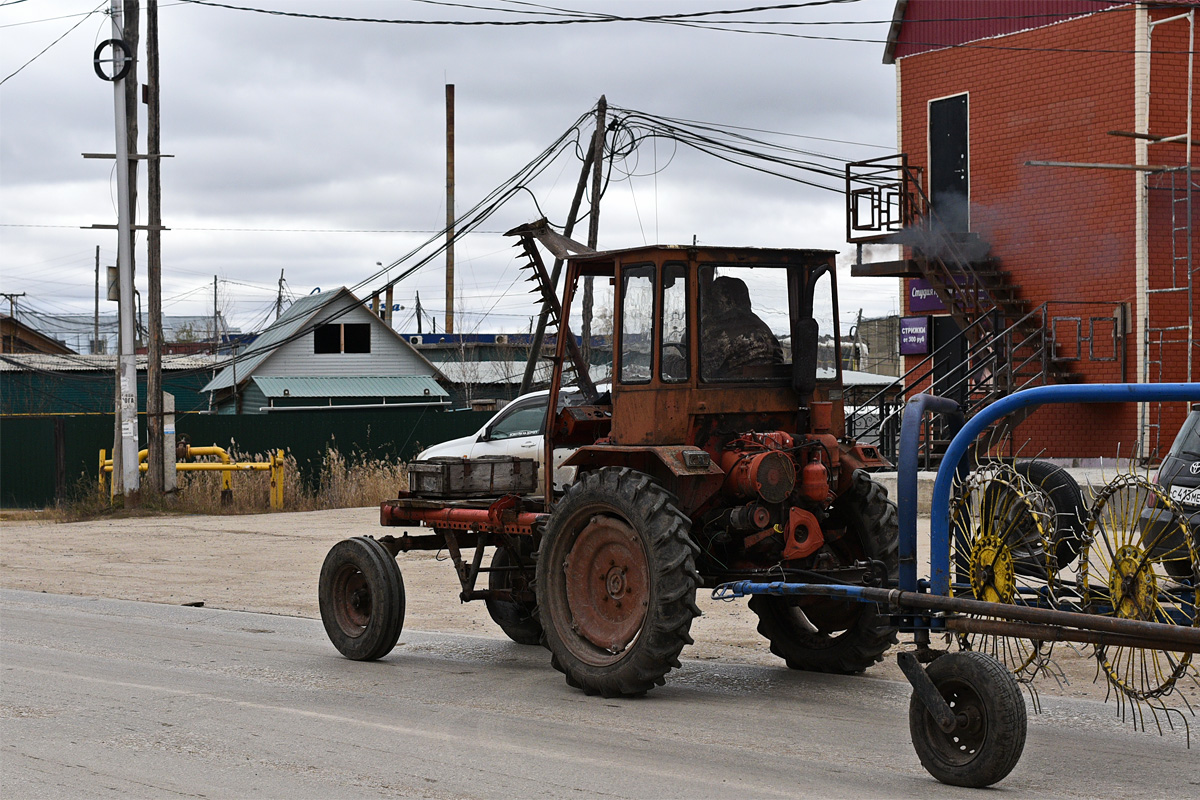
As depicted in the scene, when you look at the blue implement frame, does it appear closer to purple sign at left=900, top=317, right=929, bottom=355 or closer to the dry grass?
the dry grass

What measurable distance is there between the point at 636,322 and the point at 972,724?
3.73m

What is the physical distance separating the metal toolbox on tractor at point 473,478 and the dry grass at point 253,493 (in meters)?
16.3

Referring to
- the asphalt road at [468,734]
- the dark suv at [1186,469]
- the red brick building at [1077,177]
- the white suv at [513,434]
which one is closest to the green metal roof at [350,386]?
the red brick building at [1077,177]

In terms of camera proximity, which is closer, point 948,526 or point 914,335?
point 948,526

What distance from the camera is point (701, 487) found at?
29.2 feet

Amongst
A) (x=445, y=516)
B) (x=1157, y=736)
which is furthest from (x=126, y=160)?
(x=1157, y=736)

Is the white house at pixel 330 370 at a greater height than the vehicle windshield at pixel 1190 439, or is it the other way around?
the white house at pixel 330 370

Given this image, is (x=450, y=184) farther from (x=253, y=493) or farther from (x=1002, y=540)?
(x=1002, y=540)

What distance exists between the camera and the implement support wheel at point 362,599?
399 inches

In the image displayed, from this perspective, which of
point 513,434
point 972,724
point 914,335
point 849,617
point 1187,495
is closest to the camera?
point 972,724

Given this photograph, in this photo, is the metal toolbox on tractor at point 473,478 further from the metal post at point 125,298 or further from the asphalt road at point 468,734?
the metal post at point 125,298

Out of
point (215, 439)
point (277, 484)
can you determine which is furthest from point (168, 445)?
point (215, 439)

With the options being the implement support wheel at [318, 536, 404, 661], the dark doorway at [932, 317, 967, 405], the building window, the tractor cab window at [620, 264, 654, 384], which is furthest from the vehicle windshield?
the building window

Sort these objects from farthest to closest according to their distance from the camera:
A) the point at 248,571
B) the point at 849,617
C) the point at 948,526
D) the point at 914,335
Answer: the point at 914,335, the point at 248,571, the point at 849,617, the point at 948,526
